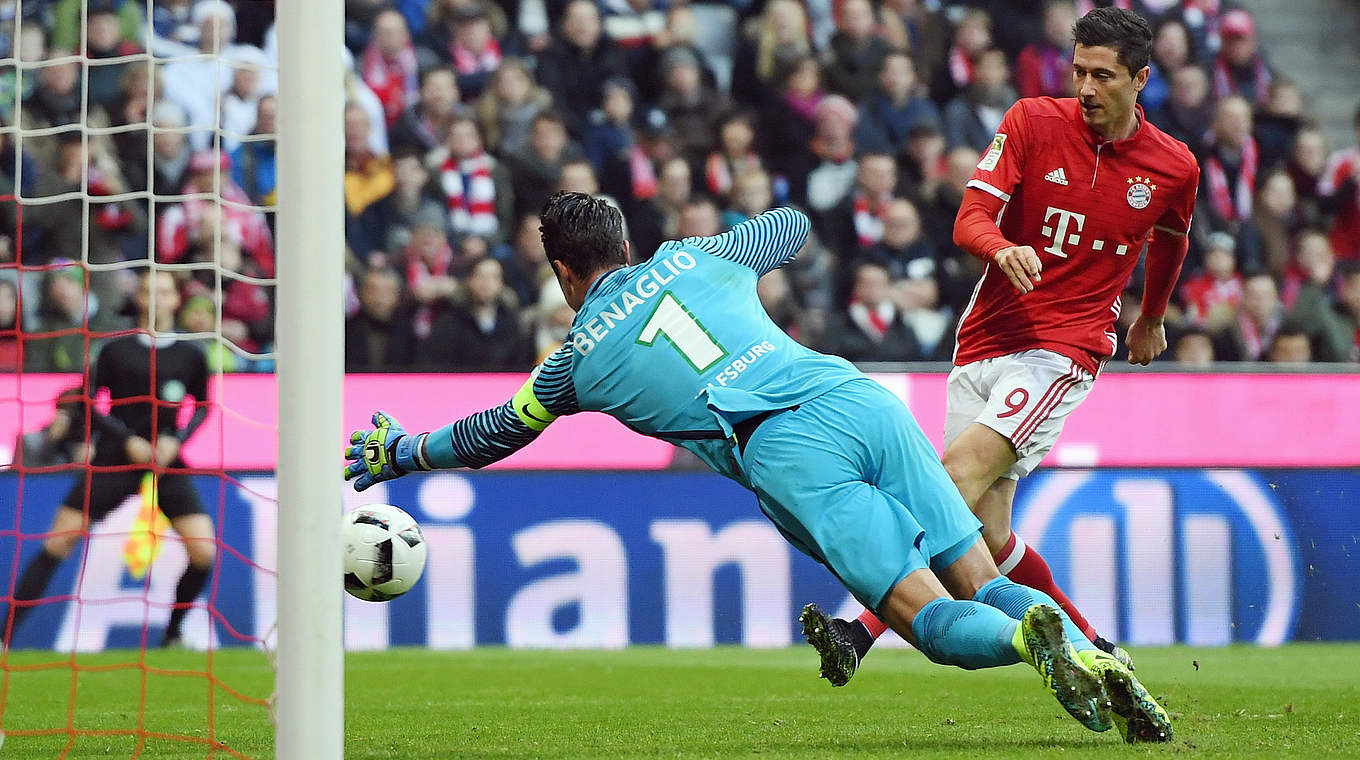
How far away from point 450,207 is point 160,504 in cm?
298

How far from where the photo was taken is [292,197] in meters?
3.60

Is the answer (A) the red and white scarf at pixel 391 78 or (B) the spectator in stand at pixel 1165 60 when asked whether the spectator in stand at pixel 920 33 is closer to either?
(B) the spectator in stand at pixel 1165 60

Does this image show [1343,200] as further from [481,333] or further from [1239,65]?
[481,333]

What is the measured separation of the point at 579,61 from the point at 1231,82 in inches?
173

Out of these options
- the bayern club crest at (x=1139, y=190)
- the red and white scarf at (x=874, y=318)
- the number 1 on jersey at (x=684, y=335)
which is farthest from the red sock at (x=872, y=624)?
the red and white scarf at (x=874, y=318)

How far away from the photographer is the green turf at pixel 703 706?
4.51 m

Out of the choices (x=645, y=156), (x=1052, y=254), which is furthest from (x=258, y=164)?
(x=1052, y=254)

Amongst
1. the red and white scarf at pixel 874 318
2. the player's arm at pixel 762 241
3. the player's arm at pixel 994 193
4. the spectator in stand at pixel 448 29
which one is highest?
the spectator in stand at pixel 448 29

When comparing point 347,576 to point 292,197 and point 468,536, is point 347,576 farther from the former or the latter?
point 468,536

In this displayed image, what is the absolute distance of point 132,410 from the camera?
25.7 feet

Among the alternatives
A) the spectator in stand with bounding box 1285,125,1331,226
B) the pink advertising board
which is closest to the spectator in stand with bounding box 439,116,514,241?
the pink advertising board

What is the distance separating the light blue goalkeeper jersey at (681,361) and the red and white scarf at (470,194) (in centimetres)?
579

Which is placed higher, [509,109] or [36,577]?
[509,109]

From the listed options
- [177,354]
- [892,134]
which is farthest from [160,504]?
[892,134]
